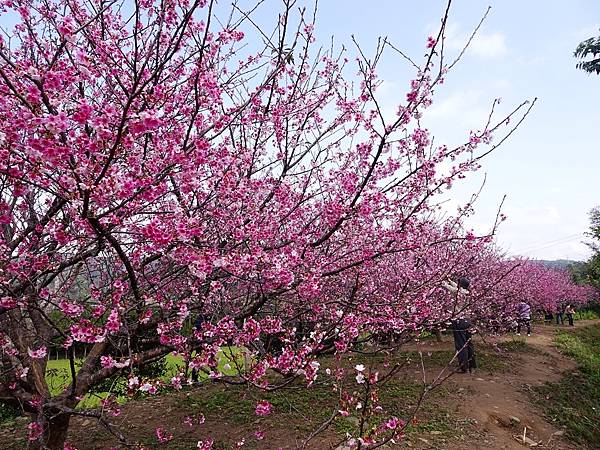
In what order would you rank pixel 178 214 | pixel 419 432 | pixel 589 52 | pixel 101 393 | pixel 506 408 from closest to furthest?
pixel 178 214
pixel 419 432
pixel 506 408
pixel 101 393
pixel 589 52

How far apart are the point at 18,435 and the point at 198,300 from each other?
462cm

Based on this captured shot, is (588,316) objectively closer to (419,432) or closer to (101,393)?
(419,432)

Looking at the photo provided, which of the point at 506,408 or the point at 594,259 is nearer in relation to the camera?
the point at 506,408

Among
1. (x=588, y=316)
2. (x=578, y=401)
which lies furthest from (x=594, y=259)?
(x=578, y=401)

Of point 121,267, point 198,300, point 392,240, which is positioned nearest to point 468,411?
point 392,240

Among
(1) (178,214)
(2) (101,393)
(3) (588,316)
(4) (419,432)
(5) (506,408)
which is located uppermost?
(1) (178,214)

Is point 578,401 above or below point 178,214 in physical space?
below

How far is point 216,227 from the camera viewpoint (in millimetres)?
4074

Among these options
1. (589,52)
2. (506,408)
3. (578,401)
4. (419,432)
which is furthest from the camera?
(589,52)

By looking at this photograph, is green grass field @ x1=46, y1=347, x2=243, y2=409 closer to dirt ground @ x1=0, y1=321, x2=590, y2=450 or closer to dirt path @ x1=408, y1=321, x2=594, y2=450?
dirt ground @ x1=0, y1=321, x2=590, y2=450

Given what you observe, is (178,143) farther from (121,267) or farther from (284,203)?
(121,267)

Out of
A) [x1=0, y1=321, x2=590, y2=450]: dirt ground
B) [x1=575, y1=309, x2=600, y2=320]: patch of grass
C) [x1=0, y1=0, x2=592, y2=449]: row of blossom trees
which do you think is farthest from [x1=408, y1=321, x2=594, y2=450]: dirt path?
[x1=575, y1=309, x2=600, y2=320]: patch of grass

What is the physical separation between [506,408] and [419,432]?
86.6 inches

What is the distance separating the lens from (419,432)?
209 inches
